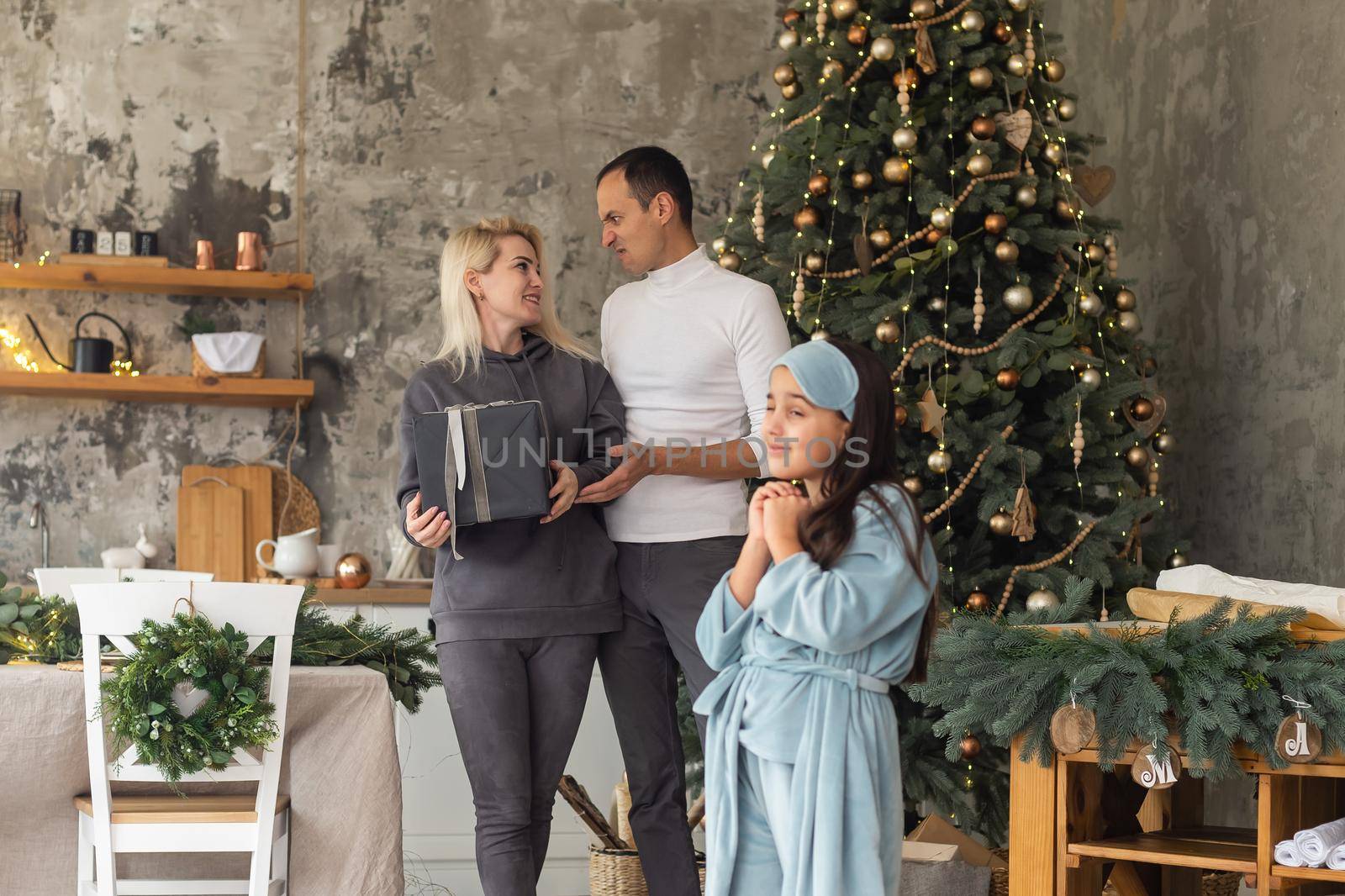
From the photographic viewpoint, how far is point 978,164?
331 cm

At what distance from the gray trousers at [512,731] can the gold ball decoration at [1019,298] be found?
1.60 metres

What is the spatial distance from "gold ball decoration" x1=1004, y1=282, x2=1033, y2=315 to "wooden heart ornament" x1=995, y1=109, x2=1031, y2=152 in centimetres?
39

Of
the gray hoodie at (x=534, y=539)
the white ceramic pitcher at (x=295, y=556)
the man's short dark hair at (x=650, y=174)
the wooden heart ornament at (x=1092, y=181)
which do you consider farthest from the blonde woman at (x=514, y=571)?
the white ceramic pitcher at (x=295, y=556)

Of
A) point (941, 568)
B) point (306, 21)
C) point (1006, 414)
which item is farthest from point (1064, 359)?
point (306, 21)

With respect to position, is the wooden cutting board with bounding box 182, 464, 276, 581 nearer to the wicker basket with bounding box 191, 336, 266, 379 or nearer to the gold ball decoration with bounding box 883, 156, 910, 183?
the wicker basket with bounding box 191, 336, 266, 379

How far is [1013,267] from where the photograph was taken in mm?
3393

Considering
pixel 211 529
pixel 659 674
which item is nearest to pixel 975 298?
pixel 659 674

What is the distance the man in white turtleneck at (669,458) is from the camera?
235 centimetres

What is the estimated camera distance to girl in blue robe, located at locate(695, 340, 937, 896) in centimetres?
159

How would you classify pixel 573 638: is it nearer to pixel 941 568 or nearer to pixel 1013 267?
pixel 941 568

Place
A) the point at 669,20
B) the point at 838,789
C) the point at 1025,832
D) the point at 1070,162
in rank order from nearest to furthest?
the point at 838,789 → the point at 1025,832 → the point at 1070,162 → the point at 669,20

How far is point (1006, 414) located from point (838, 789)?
188 centimetres

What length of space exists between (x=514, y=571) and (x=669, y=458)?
1.13ft

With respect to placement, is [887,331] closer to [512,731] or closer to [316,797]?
[512,731]
